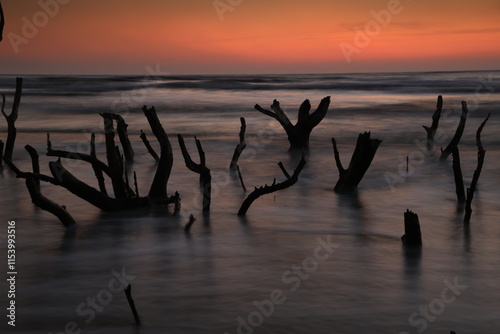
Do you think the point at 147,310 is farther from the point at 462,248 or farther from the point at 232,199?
the point at 232,199

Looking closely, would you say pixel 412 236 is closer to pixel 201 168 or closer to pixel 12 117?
pixel 201 168

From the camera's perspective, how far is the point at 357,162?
35.9ft

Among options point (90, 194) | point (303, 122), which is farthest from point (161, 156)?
point (303, 122)

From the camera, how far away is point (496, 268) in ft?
22.9

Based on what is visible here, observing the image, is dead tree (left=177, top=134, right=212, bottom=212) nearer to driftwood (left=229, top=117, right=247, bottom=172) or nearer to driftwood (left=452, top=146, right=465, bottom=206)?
driftwood (left=229, top=117, right=247, bottom=172)

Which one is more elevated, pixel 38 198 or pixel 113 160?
pixel 113 160

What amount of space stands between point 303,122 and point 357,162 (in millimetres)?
5361

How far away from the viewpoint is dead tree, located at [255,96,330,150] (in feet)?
50.8

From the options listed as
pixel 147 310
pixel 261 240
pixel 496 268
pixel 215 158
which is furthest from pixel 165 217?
pixel 215 158

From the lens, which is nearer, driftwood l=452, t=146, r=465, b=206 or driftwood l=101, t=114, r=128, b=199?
driftwood l=101, t=114, r=128, b=199

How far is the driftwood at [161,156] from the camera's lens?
9039 millimetres

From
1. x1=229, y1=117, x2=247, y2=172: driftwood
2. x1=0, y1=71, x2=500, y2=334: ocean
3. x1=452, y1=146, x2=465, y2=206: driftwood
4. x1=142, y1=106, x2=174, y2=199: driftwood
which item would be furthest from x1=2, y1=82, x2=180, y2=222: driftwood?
x1=452, y1=146, x2=465, y2=206: driftwood

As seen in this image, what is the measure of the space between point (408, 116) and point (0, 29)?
3032 cm

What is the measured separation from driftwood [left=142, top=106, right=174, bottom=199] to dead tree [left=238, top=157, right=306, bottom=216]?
115cm
